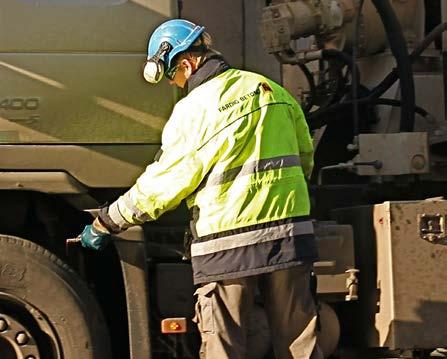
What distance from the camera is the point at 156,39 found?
177 inches

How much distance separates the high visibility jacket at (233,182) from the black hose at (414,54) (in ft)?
4.02

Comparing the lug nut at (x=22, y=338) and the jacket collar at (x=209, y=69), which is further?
the lug nut at (x=22, y=338)

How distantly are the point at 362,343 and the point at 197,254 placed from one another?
1.11 m

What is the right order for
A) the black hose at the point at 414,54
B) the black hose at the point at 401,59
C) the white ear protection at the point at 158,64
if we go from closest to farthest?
the white ear protection at the point at 158,64 < the black hose at the point at 401,59 < the black hose at the point at 414,54

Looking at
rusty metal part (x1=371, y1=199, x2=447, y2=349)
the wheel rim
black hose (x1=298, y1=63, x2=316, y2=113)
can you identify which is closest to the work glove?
the wheel rim

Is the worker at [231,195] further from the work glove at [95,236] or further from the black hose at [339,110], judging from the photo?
the black hose at [339,110]

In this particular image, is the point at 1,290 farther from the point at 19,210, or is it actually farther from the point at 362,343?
the point at 362,343

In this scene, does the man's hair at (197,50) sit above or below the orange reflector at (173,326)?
above

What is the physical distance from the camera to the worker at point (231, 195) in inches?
170

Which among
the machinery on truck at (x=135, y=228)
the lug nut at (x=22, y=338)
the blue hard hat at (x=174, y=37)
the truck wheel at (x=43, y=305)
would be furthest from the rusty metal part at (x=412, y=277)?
the lug nut at (x=22, y=338)

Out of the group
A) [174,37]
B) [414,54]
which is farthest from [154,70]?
[414,54]

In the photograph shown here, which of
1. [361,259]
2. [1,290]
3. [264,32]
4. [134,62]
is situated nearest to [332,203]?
[361,259]

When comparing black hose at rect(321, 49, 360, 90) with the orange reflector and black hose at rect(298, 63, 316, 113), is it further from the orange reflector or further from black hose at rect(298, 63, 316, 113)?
the orange reflector

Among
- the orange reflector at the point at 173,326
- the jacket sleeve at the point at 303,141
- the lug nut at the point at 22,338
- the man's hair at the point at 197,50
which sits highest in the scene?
the man's hair at the point at 197,50
